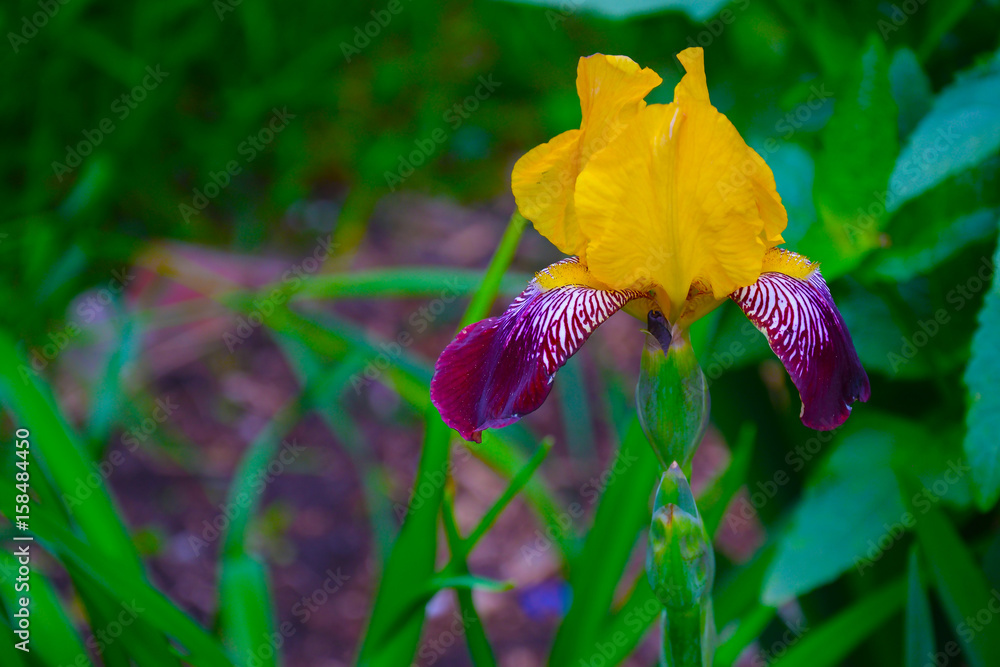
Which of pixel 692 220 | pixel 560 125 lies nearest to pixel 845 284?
pixel 692 220

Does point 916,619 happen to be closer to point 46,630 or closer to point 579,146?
point 579,146

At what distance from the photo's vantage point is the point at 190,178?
263cm

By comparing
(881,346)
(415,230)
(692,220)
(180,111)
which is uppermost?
(692,220)

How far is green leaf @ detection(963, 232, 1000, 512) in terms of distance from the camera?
87cm

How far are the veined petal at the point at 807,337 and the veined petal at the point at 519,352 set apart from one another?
0.37 ft

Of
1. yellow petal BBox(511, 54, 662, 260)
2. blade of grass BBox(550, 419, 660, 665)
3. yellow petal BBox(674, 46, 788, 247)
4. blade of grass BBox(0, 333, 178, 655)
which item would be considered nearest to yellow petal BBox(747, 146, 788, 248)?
yellow petal BBox(674, 46, 788, 247)

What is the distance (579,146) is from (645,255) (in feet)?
0.42

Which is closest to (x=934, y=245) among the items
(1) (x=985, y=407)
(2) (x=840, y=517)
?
(1) (x=985, y=407)

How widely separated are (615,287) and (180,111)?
2.34 m

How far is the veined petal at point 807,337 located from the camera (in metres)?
0.69

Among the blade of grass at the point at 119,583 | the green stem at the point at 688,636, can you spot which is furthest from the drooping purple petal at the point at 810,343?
the blade of grass at the point at 119,583

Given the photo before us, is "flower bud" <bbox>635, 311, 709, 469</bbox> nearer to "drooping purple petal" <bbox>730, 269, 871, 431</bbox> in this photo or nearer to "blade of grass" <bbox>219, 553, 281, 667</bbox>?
"drooping purple petal" <bbox>730, 269, 871, 431</bbox>

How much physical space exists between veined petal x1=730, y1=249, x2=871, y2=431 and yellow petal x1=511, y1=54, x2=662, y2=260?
172 mm

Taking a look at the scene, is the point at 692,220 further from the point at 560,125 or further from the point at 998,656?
the point at 560,125
